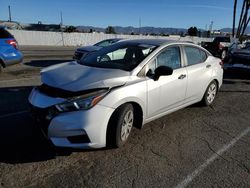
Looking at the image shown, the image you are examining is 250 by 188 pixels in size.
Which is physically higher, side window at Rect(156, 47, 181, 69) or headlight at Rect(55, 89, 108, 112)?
side window at Rect(156, 47, 181, 69)

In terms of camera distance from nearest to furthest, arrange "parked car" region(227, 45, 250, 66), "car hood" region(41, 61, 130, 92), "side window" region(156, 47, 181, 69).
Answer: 1. "car hood" region(41, 61, 130, 92)
2. "side window" region(156, 47, 181, 69)
3. "parked car" region(227, 45, 250, 66)

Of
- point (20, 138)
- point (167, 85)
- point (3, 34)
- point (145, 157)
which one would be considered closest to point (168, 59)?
point (167, 85)

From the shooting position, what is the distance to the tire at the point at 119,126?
3.83 m

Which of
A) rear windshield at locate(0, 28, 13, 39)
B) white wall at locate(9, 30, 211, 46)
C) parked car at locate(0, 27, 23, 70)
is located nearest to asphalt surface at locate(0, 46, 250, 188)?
parked car at locate(0, 27, 23, 70)

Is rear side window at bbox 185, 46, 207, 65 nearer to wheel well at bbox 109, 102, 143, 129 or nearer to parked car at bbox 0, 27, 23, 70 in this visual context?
wheel well at bbox 109, 102, 143, 129

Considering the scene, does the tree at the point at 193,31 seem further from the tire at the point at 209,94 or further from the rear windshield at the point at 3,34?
the tire at the point at 209,94

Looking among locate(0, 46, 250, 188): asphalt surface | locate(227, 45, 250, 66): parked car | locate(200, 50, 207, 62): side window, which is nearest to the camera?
locate(0, 46, 250, 188): asphalt surface

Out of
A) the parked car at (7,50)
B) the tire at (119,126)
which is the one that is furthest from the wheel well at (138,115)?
the parked car at (7,50)

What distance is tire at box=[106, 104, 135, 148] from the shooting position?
383cm

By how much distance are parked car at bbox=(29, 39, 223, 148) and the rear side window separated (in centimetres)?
2

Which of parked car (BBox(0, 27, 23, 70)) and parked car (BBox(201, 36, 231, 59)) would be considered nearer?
parked car (BBox(0, 27, 23, 70))

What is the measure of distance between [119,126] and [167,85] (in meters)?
1.32

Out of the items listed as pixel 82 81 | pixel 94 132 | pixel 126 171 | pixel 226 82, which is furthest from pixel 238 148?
pixel 226 82

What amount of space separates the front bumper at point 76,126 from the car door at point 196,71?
2.30 metres
